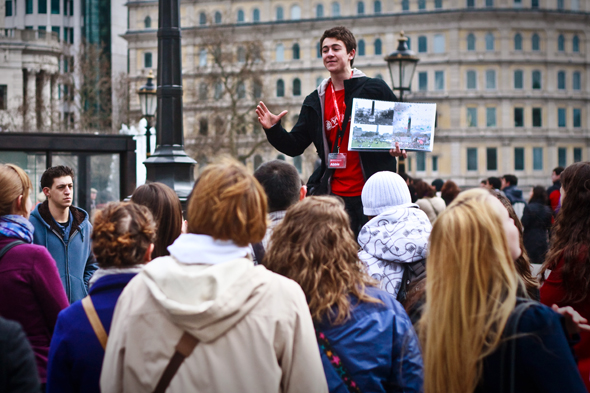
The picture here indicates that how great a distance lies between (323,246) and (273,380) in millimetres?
741

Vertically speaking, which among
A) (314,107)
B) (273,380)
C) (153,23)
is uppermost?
(153,23)

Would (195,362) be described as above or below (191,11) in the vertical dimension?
below

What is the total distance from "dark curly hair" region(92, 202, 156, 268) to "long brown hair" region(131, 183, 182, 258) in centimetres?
103

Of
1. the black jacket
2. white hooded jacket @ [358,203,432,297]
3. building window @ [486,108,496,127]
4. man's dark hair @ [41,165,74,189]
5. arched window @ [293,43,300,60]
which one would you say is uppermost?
arched window @ [293,43,300,60]

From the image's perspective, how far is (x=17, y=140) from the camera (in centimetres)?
1066

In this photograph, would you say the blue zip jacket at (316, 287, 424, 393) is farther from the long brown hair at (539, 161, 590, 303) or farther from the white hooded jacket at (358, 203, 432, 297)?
the long brown hair at (539, 161, 590, 303)

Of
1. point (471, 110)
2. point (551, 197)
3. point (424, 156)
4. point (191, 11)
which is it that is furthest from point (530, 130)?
point (551, 197)

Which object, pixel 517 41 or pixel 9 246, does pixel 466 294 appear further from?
pixel 517 41

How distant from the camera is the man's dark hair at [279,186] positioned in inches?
164

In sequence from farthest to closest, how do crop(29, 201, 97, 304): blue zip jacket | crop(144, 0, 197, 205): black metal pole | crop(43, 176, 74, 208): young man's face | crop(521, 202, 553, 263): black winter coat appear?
crop(521, 202, 553, 263): black winter coat, crop(144, 0, 197, 205): black metal pole, crop(43, 176, 74, 208): young man's face, crop(29, 201, 97, 304): blue zip jacket

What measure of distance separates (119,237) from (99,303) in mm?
288

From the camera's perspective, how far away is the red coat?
363 centimetres

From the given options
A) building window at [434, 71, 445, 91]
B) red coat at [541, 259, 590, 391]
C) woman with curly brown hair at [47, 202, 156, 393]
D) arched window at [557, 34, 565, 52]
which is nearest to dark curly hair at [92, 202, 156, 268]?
woman with curly brown hair at [47, 202, 156, 393]

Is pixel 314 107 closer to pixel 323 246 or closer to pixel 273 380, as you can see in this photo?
pixel 323 246
